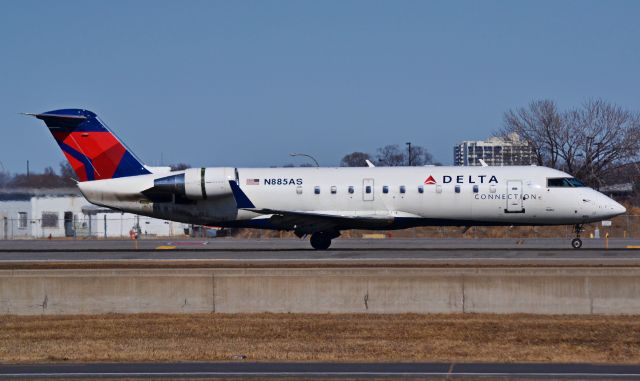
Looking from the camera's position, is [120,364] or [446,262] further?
[446,262]

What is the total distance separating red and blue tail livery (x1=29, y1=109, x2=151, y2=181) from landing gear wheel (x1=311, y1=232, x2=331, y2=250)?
7.66 m

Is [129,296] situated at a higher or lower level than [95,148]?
lower

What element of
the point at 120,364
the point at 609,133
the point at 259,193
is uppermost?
the point at 609,133

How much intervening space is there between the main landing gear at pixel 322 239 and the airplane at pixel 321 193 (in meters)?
0.04

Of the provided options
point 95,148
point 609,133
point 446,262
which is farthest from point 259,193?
point 609,133

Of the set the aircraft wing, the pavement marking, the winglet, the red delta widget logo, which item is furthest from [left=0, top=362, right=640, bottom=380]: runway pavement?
the winglet

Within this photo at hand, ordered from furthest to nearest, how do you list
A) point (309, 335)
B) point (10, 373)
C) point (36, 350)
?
point (309, 335)
point (36, 350)
point (10, 373)

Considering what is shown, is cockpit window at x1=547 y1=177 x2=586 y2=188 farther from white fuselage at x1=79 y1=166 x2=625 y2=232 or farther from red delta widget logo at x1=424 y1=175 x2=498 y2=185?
red delta widget logo at x1=424 y1=175 x2=498 y2=185

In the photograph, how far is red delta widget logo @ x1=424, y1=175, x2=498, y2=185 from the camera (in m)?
38.5

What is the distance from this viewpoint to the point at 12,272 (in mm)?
22250

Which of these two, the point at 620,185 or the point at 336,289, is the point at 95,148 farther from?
the point at 620,185

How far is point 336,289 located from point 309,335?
3019 mm

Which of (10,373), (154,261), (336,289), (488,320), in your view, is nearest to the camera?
(10,373)

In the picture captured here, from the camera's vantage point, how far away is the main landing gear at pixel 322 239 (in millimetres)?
39750
